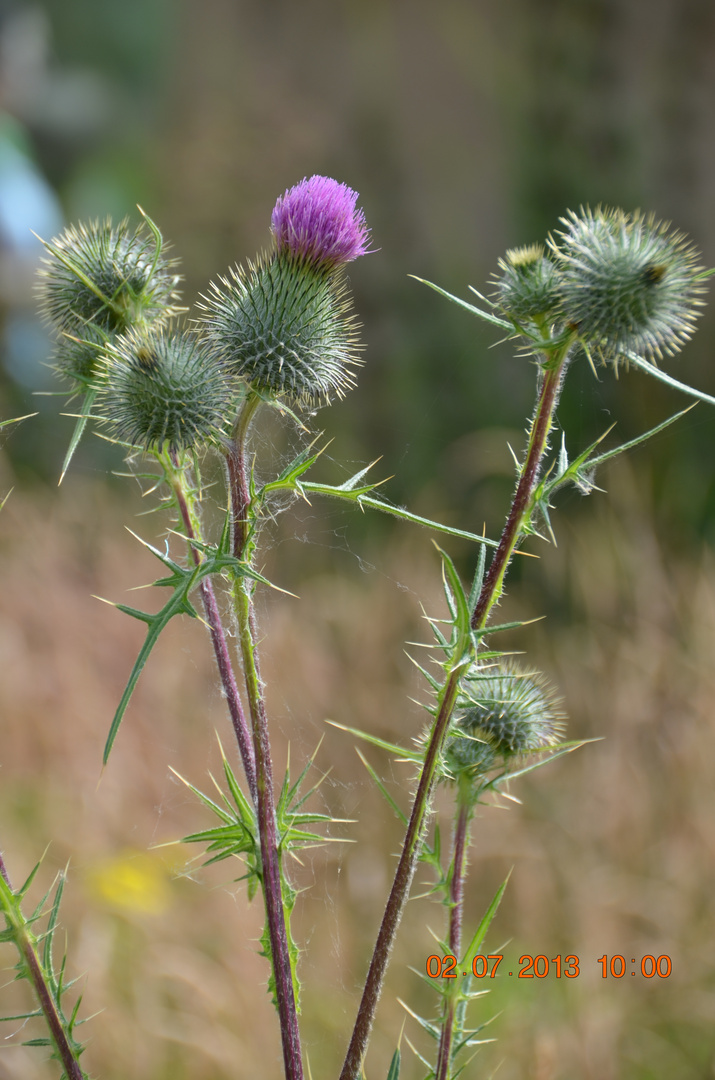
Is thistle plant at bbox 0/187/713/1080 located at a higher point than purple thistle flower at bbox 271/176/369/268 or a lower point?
lower

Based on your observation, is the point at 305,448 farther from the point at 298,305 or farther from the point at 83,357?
the point at 83,357

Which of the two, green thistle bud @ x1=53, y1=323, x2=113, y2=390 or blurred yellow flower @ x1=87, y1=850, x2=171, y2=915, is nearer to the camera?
green thistle bud @ x1=53, y1=323, x2=113, y2=390

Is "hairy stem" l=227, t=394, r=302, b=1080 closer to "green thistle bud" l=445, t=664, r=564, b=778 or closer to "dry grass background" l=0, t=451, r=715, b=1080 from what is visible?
"green thistle bud" l=445, t=664, r=564, b=778

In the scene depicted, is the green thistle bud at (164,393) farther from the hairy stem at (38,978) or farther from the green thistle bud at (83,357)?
the hairy stem at (38,978)

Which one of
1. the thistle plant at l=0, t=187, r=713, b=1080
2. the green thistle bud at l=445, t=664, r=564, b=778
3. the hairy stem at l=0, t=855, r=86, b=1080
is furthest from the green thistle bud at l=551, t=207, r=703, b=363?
the hairy stem at l=0, t=855, r=86, b=1080

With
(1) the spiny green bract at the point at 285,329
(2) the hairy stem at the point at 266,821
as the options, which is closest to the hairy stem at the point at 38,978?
(2) the hairy stem at the point at 266,821

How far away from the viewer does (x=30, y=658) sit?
3.78 m

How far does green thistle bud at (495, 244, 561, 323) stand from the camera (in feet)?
3.54

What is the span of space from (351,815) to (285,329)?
240cm

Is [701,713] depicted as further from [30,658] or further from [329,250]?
[30,658]

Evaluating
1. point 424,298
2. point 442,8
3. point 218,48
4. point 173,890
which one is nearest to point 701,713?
point 173,890

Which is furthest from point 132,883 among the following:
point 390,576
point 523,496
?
point 523,496

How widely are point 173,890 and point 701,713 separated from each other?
6.43 ft

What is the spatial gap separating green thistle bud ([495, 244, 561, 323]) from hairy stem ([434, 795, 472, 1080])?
62 cm
